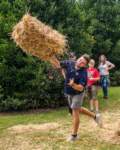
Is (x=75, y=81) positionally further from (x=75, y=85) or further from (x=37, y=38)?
(x=37, y=38)

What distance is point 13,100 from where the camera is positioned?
14.1 metres

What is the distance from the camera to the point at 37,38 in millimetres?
10031

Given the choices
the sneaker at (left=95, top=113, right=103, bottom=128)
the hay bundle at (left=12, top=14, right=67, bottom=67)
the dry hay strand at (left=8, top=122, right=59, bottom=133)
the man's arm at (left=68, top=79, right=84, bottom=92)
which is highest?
the hay bundle at (left=12, top=14, right=67, bottom=67)

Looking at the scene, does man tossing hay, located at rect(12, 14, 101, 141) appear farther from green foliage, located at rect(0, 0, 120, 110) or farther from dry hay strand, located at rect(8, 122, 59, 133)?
green foliage, located at rect(0, 0, 120, 110)

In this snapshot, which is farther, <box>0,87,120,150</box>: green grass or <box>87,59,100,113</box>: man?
<box>87,59,100,113</box>: man

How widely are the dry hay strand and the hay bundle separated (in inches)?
75.5

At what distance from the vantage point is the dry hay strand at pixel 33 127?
10.9 metres

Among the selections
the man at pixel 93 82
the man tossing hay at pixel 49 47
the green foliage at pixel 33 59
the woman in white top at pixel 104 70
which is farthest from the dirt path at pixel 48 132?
the woman in white top at pixel 104 70

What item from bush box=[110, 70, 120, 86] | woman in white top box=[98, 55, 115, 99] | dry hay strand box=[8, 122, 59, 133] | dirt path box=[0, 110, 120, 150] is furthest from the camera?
bush box=[110, 70, 120, 86]

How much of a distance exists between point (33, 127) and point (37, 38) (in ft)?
7.95

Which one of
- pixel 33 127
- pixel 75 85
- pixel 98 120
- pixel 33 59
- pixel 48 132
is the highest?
pixel 75 85

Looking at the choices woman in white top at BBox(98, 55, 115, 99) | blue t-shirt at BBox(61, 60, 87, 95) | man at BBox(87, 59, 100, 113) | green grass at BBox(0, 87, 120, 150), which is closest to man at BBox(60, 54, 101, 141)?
blue t-shirt at BBox(61, 60, 87, 95)

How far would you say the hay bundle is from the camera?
32.6 ft

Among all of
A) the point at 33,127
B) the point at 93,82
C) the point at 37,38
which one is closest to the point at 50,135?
the point at 33,127
